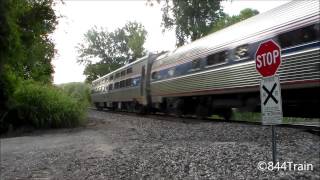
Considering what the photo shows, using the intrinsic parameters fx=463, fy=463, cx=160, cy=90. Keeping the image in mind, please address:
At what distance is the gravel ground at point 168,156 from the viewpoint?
282 inches

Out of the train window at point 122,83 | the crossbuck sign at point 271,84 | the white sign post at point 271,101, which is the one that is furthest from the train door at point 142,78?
the white sign post at point 271,101

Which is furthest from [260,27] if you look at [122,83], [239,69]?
[122,83]

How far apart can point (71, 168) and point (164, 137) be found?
3.65 meters

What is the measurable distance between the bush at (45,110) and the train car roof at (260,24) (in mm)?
5103

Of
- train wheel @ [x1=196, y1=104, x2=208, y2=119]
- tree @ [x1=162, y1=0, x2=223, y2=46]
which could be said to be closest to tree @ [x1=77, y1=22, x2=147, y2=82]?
tree @ [x1=162, y1=0, x2=223, y2=46]

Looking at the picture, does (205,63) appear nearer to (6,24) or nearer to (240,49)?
(240,49)

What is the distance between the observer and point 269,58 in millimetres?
6688

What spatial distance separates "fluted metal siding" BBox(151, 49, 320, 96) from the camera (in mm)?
10480

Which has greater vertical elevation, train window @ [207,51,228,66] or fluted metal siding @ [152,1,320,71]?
fluted metal siding @ [152,1,320,71]

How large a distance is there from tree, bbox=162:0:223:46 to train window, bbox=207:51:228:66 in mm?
21210

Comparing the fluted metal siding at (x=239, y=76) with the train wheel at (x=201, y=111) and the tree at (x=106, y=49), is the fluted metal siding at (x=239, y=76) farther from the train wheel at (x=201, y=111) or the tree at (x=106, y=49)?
the tree at (x=106, y=49)

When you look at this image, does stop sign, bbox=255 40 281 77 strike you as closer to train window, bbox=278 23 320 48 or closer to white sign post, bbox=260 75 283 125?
white sign post, bbox=260 75 283 125

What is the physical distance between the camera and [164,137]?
38.6ft

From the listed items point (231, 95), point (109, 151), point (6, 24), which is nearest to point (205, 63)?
point (231, 95)
